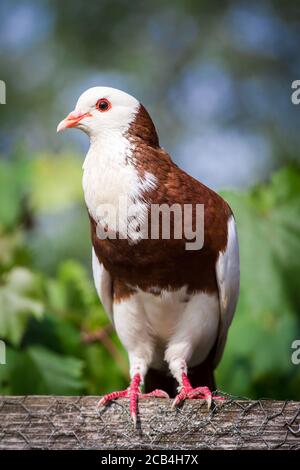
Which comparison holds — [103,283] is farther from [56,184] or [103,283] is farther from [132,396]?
[56,184]

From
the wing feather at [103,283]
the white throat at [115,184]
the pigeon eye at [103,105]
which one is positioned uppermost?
the pigeon eye at [103,105]

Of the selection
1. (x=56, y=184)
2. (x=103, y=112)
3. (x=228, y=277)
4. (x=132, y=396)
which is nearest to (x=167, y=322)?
(x=228, y=277)

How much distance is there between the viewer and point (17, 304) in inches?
144

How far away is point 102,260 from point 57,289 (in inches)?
42.3

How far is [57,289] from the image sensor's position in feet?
14.2

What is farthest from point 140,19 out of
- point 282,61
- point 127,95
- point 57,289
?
point 127,95

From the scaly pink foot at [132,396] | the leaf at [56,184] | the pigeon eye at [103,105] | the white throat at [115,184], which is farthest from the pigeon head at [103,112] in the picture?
the leaf at [56,184]

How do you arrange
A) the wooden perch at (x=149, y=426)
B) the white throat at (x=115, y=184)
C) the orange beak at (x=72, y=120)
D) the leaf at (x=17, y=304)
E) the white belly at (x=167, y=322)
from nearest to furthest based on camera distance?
1. the wooden perch at (x=149, y=426)
2. the white throat at (x=115, y=184)
3. the orange beak at (x=72, y=120)
4. the white belly at (x=167, y=322)
5. the leaf at (x=17, y=304)

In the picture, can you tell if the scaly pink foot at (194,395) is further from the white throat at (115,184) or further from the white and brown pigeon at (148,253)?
the white throat at (115,184)

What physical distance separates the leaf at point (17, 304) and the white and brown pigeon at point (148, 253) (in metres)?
0.38

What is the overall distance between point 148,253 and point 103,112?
59 centimetres

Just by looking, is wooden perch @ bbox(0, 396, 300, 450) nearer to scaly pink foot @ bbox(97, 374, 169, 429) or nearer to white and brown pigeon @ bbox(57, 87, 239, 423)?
scaly pink foot @ bbox(97, 374, 169, 429)

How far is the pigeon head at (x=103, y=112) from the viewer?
10.4 feet

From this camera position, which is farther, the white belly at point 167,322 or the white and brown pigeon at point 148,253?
the white belly at point 167,322
